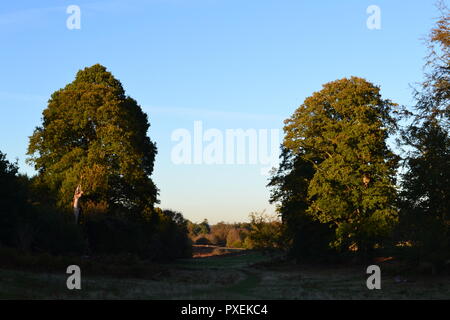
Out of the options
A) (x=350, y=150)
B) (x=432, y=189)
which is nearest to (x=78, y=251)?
(x=350, y=150)

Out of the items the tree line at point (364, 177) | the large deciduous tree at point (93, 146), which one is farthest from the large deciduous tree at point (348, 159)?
the large deciduous tree at point (93, 146)

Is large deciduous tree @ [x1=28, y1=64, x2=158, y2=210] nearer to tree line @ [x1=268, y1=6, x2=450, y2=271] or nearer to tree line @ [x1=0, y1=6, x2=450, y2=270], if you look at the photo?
tree line @ [x1=0, y1=6, x2=450, y2=270]

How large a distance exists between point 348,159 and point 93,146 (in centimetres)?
2099

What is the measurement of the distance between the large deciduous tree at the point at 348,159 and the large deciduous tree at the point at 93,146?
46.1 ft

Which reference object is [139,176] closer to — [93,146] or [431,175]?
[93,146]

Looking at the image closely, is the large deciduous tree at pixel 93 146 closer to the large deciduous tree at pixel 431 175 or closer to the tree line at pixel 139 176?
the tree line at pixel 139 176

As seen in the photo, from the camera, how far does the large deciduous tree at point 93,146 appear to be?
43094mm

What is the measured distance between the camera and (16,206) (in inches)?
1380

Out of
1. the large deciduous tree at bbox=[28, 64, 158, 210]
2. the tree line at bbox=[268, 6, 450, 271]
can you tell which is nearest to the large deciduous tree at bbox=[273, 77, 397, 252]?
the tree line at bbox=[268, 6, 450, 271]

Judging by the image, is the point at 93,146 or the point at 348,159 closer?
the point at 348,159

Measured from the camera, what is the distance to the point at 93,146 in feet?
145

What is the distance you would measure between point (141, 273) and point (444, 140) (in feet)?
65.8

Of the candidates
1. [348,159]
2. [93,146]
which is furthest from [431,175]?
[93,146]

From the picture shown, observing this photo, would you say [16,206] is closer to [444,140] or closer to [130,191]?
[130,191]
